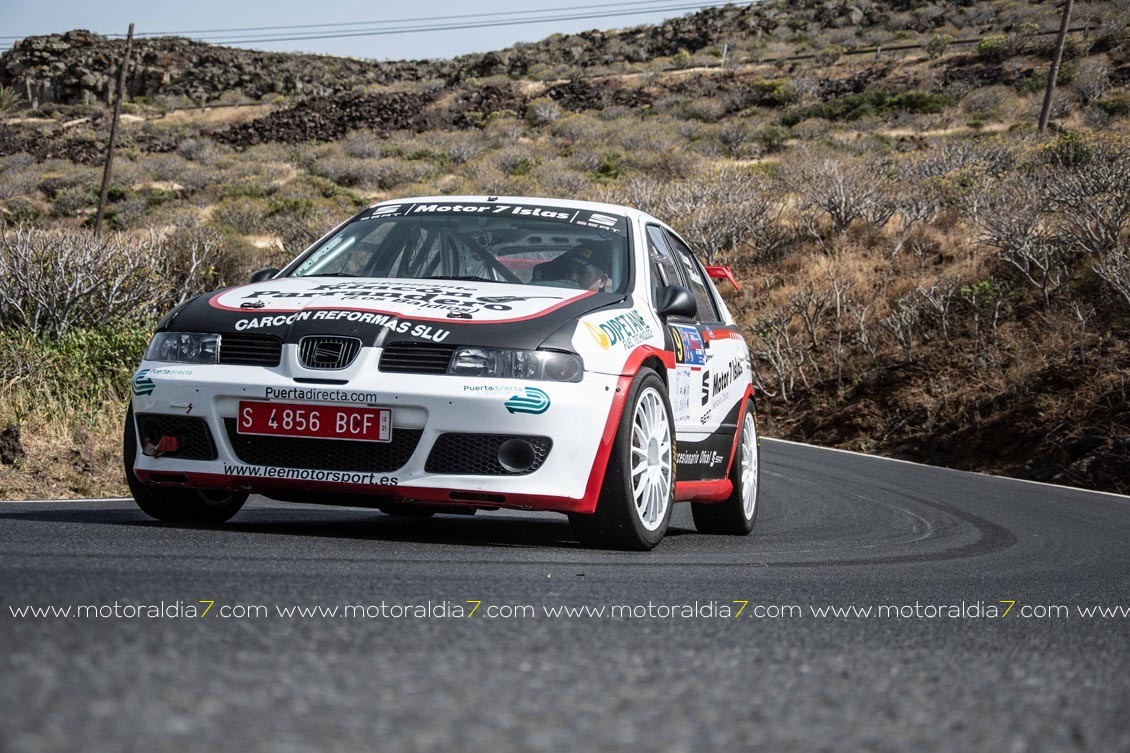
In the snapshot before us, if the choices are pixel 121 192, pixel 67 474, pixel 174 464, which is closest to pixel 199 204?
pixel 121 192

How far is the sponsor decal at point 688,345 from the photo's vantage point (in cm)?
645

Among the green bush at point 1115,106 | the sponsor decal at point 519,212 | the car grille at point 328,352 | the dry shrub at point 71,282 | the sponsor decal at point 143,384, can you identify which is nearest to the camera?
the car grille at point 328,352

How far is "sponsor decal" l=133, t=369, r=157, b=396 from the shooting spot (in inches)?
215

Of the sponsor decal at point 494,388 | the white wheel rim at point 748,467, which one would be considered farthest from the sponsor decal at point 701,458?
the sponsor decal at point 494,388

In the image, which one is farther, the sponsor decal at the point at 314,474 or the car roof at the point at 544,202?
the car roof at the point at 544,202

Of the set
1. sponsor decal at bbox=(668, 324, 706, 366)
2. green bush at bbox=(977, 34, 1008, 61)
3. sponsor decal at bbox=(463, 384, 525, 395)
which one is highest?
green bush at bbox=(977, 34, 1008, 61)

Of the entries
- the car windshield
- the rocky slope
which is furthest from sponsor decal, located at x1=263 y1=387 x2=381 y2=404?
the rocky slope

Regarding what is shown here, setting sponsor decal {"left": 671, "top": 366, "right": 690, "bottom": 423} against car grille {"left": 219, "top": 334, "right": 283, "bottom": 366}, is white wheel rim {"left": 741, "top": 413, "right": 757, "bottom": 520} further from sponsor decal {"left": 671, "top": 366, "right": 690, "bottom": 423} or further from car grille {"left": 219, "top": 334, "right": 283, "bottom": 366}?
car grille {"left": 219, "top": 334, "right": 283, "bottom": 366}

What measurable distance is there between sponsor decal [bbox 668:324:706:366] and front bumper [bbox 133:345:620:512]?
1.19 metres

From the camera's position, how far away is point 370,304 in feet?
18.0

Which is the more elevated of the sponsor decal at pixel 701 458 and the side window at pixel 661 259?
the side window at pixel 661 259

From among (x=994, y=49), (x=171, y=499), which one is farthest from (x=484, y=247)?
(x=994, y=49)

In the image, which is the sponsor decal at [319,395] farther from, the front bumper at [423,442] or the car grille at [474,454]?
the car grille at [474,454]

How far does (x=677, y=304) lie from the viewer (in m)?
6.23
